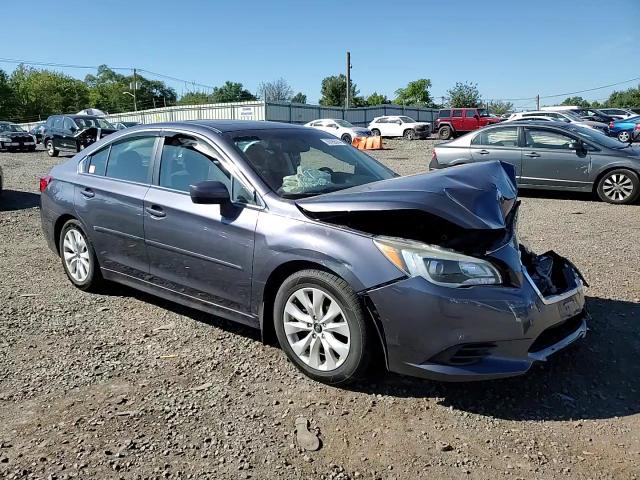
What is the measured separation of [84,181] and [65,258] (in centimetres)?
82

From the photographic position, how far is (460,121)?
113 ft

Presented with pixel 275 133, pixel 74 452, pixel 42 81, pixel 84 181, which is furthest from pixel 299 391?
pixel 42 81

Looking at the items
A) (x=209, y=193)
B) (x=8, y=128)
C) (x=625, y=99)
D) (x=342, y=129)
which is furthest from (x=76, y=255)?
(x=625, y=99)

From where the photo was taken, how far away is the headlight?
10.0 ft

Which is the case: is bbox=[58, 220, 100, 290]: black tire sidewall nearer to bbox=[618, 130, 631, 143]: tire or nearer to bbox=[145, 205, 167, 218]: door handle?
bbox=[145, 205, 167, 218]: door handle

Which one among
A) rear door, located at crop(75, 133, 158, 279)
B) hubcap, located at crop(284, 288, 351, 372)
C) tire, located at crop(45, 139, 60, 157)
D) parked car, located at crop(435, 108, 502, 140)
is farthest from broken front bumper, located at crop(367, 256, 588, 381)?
parked car, located at crop(435, 108, 502, 140)

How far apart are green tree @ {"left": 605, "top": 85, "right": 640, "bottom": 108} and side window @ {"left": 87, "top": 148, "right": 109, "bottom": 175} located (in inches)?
3516

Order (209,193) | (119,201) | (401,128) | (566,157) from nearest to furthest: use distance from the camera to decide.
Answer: (209,193) → (119,201) → (566,157) → (401,128)

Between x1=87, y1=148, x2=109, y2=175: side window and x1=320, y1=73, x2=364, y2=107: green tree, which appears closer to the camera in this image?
x1=87, y1=148, x2=109, y2=175: side window

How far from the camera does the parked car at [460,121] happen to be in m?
34.1

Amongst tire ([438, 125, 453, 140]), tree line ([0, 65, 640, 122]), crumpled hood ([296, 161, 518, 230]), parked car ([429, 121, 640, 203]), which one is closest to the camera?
crumpled hood ([296, 161, 518, 230])

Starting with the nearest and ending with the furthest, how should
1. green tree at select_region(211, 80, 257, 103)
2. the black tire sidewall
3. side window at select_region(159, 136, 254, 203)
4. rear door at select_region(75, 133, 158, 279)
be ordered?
side window at select_region(159, 136, 254, 203)
rear door at select_region(75, 133, 158, 279)
the black tire sidewall
green tree at select_region(211, 80, 257, 103)

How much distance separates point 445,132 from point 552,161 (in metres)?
25.3

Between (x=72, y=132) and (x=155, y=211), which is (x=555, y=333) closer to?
(x=155, y=211)
